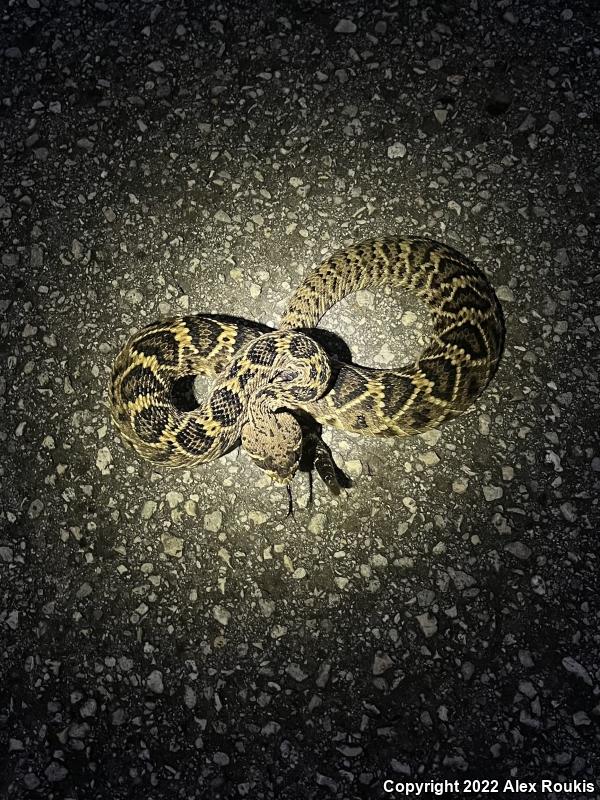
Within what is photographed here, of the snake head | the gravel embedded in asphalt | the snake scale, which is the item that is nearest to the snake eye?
the snake scale

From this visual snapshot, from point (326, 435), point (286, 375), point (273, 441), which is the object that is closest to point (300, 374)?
point (286, 375)

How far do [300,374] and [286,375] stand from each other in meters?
0.07

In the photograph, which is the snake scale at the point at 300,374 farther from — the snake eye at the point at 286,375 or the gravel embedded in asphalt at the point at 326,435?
the gravel embedded in asphalt at the point at 326,435

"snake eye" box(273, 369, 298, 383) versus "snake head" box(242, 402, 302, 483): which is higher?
"snake eye" box(273, 369, 298, 383)

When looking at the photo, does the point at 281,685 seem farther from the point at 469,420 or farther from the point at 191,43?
the point at 191,43

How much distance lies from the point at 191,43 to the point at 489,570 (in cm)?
376

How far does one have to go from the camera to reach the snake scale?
3.37 metres

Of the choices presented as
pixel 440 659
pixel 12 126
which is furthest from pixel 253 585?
pixel 12 126

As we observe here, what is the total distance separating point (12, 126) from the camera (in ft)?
14.5

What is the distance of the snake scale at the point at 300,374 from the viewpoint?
3.37 m

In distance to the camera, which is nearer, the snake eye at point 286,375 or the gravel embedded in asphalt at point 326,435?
the gravel embedded in asphalt at point 326,435

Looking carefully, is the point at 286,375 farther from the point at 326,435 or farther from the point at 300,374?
the point at 326,435

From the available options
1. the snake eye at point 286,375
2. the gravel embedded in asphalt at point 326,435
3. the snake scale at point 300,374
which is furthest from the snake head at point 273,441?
the gravel embedded in asphalt at point 326,435

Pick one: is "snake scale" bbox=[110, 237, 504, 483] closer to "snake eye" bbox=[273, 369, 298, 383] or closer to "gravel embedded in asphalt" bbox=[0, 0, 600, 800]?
"snake eye" bbox=[273, 369, 298, 383]
